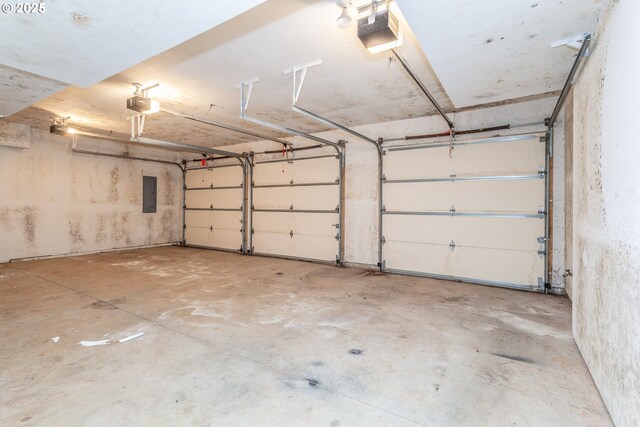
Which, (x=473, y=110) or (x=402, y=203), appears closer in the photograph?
(x=473, y=110)

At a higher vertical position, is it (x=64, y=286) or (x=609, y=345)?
(x=609, y=345)

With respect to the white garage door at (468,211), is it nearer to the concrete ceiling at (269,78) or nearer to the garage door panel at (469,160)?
the garage door panel at (469,160)

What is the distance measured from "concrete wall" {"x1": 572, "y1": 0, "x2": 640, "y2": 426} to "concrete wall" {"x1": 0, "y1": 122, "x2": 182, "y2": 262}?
26.3ft

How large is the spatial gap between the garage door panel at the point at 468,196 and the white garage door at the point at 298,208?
1171mm

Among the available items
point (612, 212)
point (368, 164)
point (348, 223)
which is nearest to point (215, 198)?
point (348, 223)

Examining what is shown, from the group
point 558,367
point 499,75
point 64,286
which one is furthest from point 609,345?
point 64,286

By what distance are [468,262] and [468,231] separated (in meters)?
0.45

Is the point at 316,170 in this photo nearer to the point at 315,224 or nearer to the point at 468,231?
the point at 315,224

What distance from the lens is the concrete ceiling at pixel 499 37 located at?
1779 mm

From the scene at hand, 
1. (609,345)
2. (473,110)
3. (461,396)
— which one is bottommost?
(461,396)

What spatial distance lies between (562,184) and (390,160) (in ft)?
7.55

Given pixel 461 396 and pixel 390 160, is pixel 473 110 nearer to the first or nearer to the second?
pixel 390 160

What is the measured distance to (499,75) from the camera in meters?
2.66

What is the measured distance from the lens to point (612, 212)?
5.31ft
